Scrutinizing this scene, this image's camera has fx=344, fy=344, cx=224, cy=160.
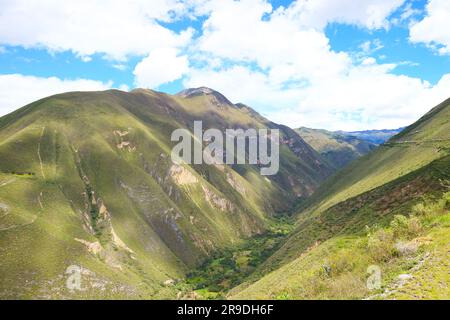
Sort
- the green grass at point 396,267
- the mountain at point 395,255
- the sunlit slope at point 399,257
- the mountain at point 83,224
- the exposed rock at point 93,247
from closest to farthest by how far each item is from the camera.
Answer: the green grass at point 396,267 → the sunlit slope at point 399,257 → the mountain at point 395,255 → the mountain at point 83,224 → the exposed rock at point 93,247

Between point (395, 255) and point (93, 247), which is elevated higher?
point (395, 255)

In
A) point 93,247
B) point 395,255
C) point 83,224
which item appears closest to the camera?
point 395,255

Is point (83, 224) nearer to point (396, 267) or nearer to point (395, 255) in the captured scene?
point (395, 255)

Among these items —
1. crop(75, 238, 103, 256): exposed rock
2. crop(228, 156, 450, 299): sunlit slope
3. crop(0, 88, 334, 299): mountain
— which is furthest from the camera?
crop(75, 238, 103, 256): exposed rock

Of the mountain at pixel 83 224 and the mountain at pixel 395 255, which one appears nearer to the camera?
the mountain at pixel 395 255

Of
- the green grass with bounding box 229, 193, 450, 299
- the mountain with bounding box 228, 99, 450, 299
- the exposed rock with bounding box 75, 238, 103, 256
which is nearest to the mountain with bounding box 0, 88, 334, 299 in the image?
the exposed rock with bounding box 75, 238, 103, 256

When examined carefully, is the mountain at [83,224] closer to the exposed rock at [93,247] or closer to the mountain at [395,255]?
the exposed rock at [93,247]

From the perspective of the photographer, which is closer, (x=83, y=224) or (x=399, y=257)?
(x=399, y=257)

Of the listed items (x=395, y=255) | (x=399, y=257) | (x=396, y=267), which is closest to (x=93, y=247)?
(x=395, y=255)

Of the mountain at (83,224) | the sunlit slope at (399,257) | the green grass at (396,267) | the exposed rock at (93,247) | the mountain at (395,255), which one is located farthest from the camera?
the exposed rock at (93,247)

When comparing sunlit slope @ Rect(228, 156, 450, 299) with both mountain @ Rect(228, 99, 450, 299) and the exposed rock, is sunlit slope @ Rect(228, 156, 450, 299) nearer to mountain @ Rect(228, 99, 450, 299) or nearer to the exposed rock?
mountain @ Rect(228, 99, 450, 299)

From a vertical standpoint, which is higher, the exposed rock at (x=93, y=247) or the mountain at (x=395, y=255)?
the mountain at (x=395, y=255)

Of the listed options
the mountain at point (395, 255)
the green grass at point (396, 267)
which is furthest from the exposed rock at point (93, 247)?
the green grass at point (396, 267)

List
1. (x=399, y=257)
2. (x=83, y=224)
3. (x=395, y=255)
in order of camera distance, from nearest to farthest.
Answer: (x=399, y=257) < (x=395, y=255) < (x=83, y=224)
